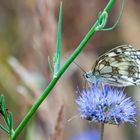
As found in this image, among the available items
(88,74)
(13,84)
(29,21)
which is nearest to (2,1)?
(29,21)

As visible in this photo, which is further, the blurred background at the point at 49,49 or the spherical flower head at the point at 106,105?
the blurred background at the point at 49,49

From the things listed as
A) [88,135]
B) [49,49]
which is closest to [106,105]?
[49,49]

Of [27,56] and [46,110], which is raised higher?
[27,56]

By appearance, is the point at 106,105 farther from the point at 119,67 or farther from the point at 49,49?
the point at 49,49

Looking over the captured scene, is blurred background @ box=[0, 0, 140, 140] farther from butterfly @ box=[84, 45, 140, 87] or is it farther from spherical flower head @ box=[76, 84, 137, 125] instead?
spherical flower head @ box=[76, 84, 137, 125]

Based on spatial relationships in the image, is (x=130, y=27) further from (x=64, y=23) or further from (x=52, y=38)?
(x=52, y=38)

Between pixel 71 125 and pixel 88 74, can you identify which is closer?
pixel 88 74

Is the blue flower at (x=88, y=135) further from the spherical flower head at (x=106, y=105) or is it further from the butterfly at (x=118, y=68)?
the spherical flower head at (x=106, y=105)

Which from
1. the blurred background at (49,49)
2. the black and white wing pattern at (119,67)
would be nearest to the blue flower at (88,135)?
the blurred background at (49,49)
